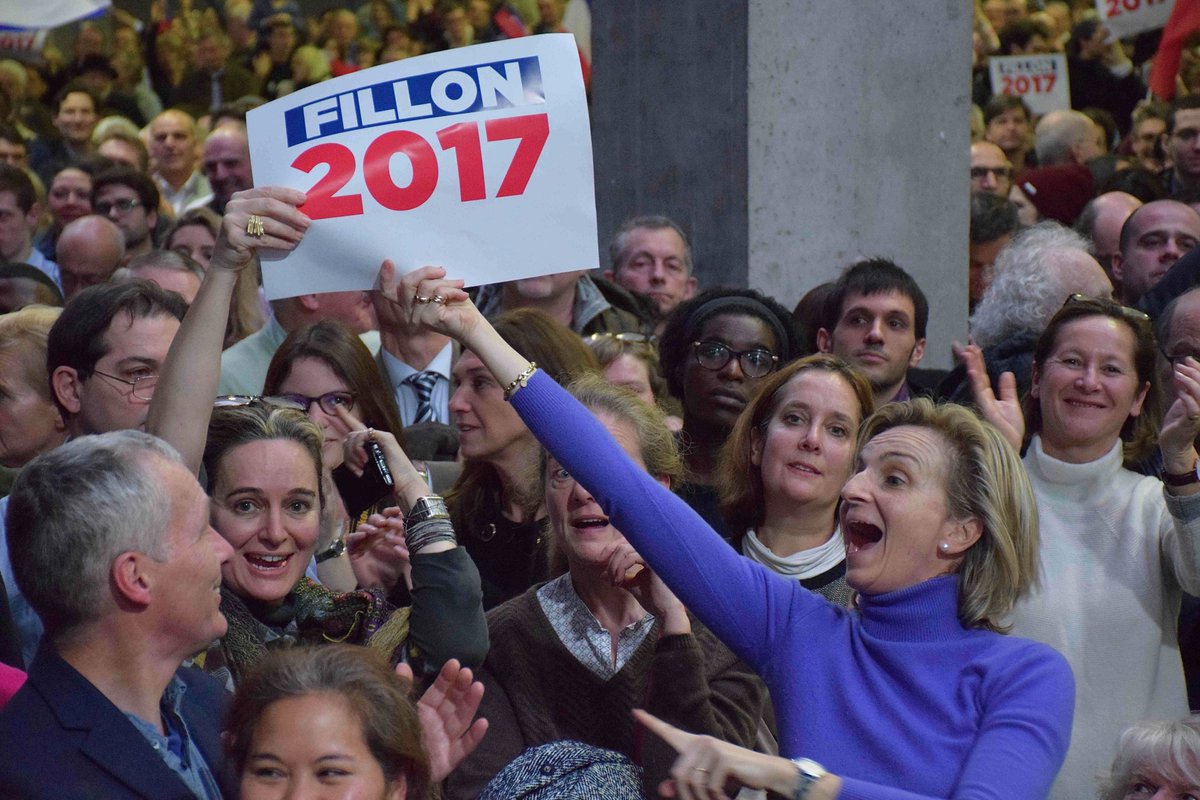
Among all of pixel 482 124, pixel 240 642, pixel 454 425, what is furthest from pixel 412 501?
pixel 454 425

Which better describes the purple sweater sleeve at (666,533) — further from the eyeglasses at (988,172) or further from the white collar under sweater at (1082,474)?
the eyeglasses at (988,172)

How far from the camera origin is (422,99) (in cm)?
362

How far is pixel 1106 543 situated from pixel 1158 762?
2.29ft

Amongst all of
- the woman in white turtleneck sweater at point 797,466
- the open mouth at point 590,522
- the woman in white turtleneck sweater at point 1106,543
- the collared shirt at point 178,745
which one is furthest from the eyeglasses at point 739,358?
the collared shirt at point 178,745

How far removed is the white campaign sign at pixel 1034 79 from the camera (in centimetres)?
1171

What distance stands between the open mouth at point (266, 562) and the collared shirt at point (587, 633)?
56 centimetres

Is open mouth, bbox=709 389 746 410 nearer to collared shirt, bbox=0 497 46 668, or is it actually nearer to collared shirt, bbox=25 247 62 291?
collared shirt, bbox=0 497 46 668

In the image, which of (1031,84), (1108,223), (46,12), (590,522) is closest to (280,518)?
(590,522)

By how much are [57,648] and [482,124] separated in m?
1.47

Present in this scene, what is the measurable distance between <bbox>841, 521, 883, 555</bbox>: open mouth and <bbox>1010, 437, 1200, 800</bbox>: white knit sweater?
89 centimetres

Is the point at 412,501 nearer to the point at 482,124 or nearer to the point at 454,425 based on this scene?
the point at 482,124

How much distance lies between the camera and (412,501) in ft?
12.2

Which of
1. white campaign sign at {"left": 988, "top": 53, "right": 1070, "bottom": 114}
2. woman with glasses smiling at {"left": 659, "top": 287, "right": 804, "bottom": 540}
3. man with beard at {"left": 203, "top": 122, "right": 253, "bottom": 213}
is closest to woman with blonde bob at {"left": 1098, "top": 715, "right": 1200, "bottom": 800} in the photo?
woman with glasses smiling at {"left": 659, "top": 287, "right": 804, "bottom": 540}

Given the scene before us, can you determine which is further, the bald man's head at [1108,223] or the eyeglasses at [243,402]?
the bald man's head at [1108,223]
